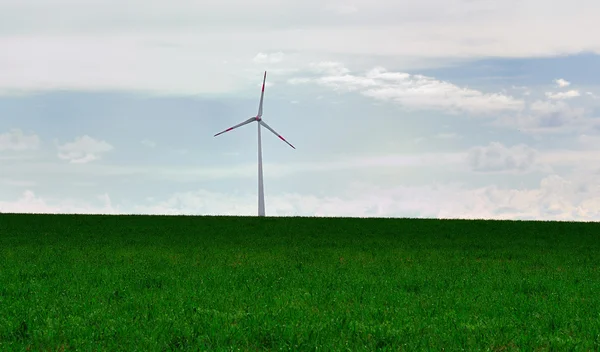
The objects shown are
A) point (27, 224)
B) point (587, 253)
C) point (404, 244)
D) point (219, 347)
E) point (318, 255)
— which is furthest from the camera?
point (27, 224)

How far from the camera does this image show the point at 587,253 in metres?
28.0

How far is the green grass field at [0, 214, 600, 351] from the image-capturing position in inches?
429

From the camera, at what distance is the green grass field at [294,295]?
10.9 m

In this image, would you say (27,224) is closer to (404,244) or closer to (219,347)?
(404,244)

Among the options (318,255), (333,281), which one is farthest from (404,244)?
(333,281)

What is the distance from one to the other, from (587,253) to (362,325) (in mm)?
19321

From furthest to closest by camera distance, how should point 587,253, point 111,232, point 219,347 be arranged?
1. point 111,232
2. point 587,253
3. point 219,347

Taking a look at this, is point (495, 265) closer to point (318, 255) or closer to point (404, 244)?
point (318, 255)

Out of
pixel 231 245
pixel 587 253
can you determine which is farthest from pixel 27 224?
pixel 587 253

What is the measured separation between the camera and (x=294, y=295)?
14742mm

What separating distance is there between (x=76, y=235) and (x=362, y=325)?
82.7ft

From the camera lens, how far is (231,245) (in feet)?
94.8

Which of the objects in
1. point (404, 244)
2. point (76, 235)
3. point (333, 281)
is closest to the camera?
point (333, 281)

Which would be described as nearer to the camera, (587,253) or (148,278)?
(148,278)
